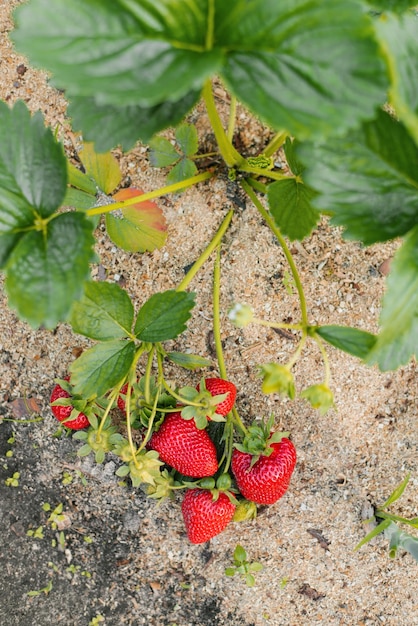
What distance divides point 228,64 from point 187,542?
3.63 ft

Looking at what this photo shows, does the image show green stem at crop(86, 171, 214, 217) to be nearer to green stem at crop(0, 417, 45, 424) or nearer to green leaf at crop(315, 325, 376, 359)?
green leaf at crop(315, 325, 376, 359)

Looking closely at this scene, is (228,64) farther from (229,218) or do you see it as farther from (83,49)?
(229,218)

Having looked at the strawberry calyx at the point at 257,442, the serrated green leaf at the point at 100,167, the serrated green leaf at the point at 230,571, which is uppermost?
the serrated green leaf at the point at 100,167

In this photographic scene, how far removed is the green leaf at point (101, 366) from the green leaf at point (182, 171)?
14.5 inches

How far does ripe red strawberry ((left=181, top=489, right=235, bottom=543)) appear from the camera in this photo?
1285mm

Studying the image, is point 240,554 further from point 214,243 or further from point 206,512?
point 214,243

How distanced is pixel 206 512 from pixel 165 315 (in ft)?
1.42

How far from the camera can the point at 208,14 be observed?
28.5 inches

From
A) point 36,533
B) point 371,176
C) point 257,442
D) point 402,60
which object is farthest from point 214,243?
point 36,533

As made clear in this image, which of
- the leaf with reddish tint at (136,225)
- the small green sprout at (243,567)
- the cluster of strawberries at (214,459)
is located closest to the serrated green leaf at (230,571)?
the small green sprout at (243,567)

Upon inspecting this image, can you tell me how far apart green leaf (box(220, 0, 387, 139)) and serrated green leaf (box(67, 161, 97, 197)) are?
562 millimetres

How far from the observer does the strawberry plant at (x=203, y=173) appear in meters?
0.68

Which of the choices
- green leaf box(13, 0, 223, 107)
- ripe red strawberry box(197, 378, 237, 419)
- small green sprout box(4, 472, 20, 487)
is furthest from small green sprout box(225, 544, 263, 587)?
green leaf box(13, 0, 223, 107)

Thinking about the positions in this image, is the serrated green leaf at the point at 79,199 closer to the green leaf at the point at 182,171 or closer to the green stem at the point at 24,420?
the green leaf at the point at 182,171
